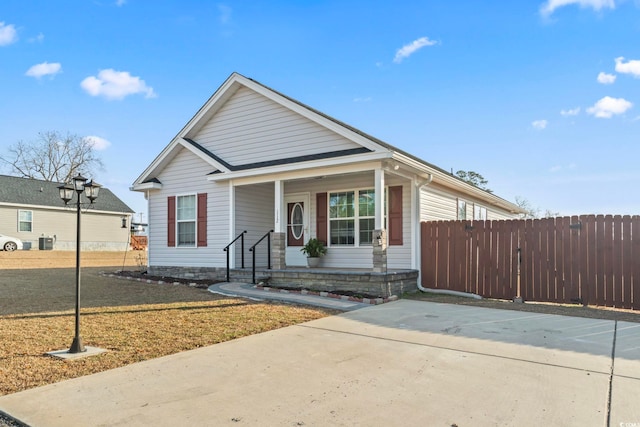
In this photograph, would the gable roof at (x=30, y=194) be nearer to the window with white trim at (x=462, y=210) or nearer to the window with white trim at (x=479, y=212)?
the window with white trim at (x=462, y=210)

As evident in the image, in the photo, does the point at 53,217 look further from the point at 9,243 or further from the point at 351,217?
the point at 351,217

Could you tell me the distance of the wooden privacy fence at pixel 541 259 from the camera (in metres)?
8.31

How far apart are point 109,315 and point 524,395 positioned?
21.2 feet

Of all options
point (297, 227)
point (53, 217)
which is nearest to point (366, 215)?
point (297, 227)

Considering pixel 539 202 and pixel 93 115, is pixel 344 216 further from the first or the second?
pixel 539 202

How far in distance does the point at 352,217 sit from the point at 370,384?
8124 mm

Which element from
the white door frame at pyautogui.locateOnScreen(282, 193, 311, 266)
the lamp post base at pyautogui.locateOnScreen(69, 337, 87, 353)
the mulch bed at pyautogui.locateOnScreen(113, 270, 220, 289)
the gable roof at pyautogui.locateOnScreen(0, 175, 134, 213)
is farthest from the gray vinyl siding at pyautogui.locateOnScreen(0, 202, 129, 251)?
the lamp post base at pyautogui.locateOnScreen(69, 337, 87, 353)

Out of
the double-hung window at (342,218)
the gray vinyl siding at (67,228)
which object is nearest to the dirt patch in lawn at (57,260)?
the gray vinyl siding at (67,228)

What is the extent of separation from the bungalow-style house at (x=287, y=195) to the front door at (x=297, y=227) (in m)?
0.03

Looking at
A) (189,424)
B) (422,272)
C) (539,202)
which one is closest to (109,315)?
(189,424)

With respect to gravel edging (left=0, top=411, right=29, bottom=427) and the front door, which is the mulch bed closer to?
the front door

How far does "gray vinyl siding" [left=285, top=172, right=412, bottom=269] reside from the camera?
11109mm

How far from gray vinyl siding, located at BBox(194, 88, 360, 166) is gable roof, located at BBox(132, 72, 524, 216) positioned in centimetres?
21

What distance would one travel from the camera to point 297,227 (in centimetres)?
1312
